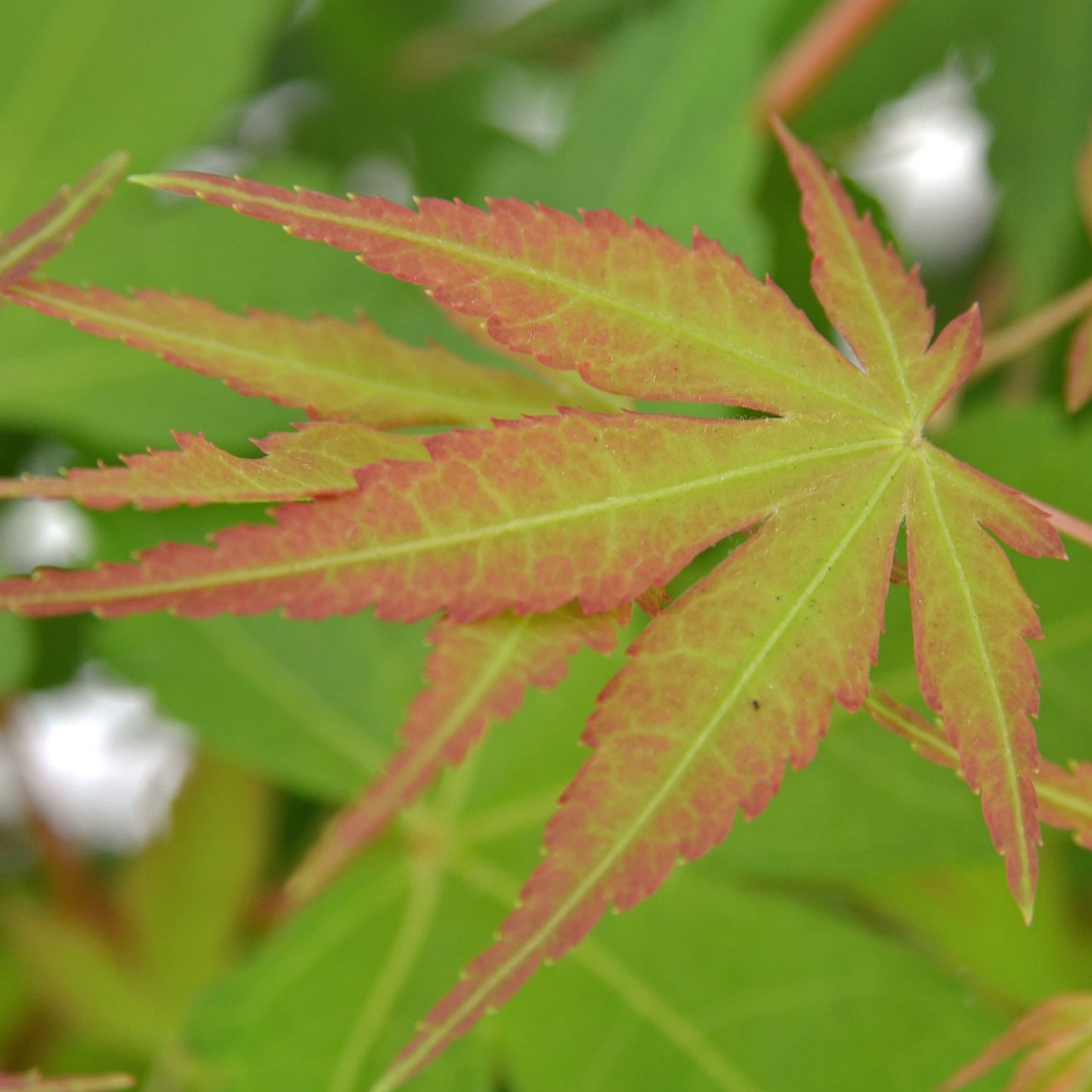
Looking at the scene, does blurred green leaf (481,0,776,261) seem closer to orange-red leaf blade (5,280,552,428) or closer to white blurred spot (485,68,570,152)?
orange-red leaf blade (5,280,552,428)

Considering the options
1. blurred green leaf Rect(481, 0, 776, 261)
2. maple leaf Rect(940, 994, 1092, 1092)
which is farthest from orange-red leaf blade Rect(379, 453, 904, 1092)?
blurred green leaf Rect(481, 0, 776, 261)

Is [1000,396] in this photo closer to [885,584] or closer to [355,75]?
[885,584]

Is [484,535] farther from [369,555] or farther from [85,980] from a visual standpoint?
[85,980]

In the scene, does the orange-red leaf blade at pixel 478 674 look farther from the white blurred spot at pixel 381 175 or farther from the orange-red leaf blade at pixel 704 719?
the white blurred spot at pixel 381 175

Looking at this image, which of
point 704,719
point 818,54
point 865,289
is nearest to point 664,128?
point 818,54

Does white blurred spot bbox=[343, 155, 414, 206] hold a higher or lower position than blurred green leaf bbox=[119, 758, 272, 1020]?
higher

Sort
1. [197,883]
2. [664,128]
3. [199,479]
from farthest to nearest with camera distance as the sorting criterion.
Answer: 1. [197,883]
2. [664,128]
3. [199,479]

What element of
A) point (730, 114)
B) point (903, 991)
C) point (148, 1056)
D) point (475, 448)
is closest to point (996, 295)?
point (730, 114)
